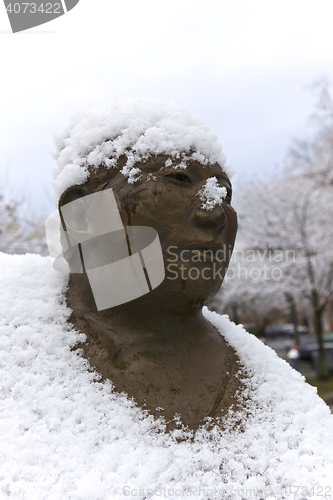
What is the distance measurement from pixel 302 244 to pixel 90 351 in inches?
407

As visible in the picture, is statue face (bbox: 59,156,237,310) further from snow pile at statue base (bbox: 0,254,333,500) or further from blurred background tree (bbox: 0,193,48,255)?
blurred background tree (bbox: 0,193,48,255)

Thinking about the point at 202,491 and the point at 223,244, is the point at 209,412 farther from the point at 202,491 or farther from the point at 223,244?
the point at 223,244

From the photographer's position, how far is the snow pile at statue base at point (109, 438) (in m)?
1.34

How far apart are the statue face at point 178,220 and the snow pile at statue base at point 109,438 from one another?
0.51 m

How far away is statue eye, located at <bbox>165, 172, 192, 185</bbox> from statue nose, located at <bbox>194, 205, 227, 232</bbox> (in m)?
0.15

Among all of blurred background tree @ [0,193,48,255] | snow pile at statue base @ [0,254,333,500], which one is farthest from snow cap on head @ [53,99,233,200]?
blurred background tree @ [0,193,48,255]

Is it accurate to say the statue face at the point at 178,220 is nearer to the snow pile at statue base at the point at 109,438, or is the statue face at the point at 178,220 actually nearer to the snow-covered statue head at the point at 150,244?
the snow-covered statue head at the point at 150,244

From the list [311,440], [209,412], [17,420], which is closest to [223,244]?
[209,412]

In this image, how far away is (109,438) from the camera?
4.90 feet

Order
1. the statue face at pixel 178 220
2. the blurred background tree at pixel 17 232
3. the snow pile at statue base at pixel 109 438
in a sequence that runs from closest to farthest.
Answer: the snow pile at statue base at pixel 109 438 < the statue face at pixel 178 220 < the blurred background tree at pixel 17 232

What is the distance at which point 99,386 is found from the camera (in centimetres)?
165

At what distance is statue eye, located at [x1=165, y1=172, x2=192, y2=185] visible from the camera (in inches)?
67.8

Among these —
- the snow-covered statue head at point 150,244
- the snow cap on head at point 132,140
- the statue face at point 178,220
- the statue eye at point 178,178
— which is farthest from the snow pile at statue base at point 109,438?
the statue eye at point 178,178

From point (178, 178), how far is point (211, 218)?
9.1 inches
